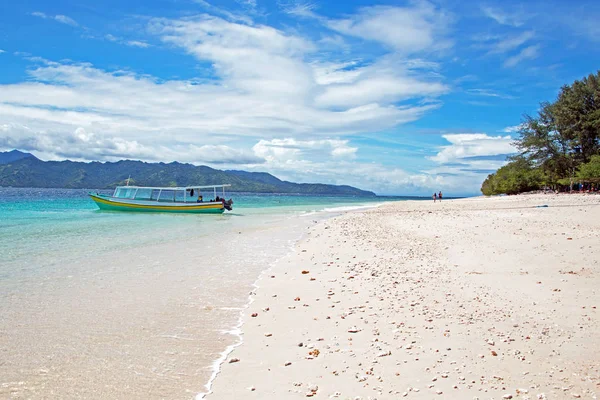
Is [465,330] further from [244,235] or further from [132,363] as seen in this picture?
[244,235]

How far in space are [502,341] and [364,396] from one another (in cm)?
234

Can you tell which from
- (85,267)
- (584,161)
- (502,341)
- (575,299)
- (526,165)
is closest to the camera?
(502,341)

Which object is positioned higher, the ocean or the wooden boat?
the wooden boat

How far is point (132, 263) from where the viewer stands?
13836 mm

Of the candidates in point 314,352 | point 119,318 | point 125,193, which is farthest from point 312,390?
point 125,193

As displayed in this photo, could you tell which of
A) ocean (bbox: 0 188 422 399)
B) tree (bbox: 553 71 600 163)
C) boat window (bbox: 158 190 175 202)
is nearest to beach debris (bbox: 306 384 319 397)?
ocean (bbox: 0 188 422 399)

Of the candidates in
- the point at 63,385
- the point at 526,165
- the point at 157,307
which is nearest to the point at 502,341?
the point at 63,385

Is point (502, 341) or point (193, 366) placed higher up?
point (502, 341)

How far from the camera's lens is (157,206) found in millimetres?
45062

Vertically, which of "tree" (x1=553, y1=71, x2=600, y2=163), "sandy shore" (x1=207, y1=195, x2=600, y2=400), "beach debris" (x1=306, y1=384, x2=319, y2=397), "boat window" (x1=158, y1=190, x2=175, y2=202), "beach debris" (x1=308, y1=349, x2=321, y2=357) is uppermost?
"tree" (x1=553, y1=71, x2=600, y2=163)

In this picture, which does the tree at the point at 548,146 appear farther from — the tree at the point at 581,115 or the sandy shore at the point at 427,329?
the sandy shore at the point at 427,329

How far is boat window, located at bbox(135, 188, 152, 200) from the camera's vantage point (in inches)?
1843

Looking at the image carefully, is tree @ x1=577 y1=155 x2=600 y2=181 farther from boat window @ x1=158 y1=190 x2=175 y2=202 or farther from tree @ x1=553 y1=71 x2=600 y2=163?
boat window @ x1=158 y1=190 x2=175 y2=202

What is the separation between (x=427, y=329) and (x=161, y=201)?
142ft
